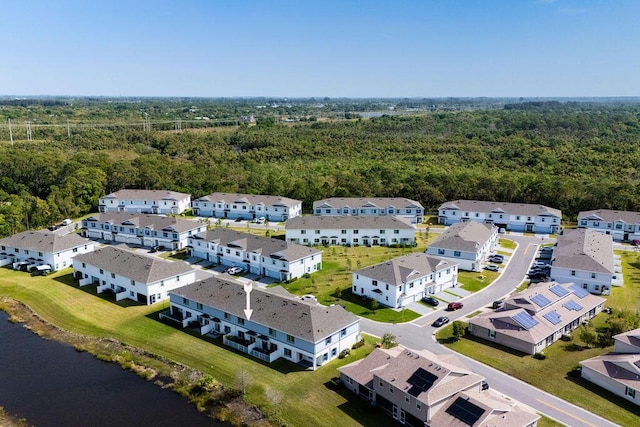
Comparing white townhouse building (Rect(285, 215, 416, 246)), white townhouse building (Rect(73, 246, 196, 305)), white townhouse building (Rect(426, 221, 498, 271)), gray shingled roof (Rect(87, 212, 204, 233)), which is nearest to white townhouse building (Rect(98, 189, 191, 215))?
gray shingled roof (Rect(87, 212, 204, 233))

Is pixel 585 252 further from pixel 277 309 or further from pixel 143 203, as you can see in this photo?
pixel 143 203

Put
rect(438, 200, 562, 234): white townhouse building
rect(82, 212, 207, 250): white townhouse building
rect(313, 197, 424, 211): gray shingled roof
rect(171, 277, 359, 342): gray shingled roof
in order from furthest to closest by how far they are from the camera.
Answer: rect(313, 197, 424, 211): gray shingled roof < rect(438, 200, 562, 234): white townhouse building < rect(82, 212, 207, 250): white townhouse building < rect(171, 277, 359, 342): gray shingled roof

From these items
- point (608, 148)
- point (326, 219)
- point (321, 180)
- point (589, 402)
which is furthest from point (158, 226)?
point (608, 148)

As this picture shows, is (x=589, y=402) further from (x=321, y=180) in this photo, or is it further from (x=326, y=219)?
(x=321, y=180)

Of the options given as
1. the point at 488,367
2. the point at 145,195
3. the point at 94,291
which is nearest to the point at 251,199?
the point at 145,195

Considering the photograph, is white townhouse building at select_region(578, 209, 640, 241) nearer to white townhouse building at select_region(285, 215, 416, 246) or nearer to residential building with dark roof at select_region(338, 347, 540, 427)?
white townhouse building at select_region(285, 215, 416, 246)
